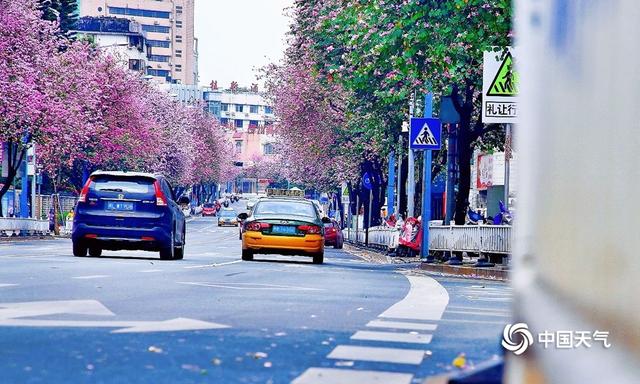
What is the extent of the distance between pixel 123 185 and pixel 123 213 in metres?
0.66

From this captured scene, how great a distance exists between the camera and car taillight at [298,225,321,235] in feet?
100

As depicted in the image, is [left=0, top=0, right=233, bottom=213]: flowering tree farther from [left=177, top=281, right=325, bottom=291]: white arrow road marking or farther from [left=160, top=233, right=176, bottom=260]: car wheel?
[left=177, top=281, right=325, bottom=291]: white arrow road marking

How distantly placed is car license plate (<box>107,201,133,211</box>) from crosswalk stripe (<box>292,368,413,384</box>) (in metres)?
21.0

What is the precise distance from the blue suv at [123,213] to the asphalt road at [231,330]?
9.26 meters

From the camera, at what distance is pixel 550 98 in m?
3.97

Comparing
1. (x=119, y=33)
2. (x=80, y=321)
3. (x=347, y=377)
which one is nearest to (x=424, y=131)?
(x=80, y=321)

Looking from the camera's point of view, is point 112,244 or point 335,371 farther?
point 112,244

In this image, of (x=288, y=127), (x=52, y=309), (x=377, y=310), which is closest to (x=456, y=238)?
(x=377, y=310)

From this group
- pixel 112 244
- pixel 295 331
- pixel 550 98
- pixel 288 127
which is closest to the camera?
pixel 550 98

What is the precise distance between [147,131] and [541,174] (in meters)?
88.3

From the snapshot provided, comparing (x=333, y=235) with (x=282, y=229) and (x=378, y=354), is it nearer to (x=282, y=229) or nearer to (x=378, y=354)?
(x=282, y=229)

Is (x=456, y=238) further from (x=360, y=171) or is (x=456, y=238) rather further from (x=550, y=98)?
(x=360, y=171)

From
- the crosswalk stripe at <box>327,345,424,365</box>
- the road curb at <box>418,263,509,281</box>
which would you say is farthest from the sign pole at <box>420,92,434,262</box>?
the crosswalk stripe at <box>327,345,424,365</box>

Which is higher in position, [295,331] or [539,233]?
[539,233]
